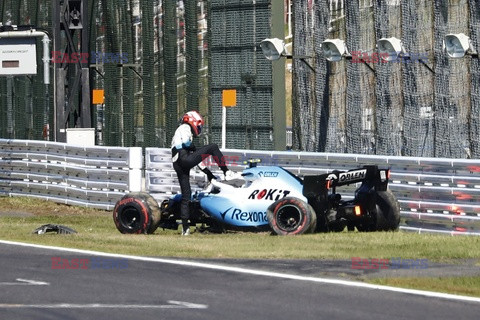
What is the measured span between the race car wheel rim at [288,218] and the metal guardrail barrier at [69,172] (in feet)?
20.4

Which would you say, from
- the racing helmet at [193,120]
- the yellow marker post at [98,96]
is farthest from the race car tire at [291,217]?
the yellow marker post at [98,96]

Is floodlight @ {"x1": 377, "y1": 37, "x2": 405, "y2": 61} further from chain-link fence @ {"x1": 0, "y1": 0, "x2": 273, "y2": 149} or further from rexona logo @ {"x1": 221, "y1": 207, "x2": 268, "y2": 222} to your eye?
rexona logo @ {"x1": 221, "y1": 207, "x2": 268, "y2": 222}

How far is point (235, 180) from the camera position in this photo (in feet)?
59.9

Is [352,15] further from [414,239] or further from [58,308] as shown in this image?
[58,308]

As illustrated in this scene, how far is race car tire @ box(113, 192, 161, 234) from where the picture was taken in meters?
18.4

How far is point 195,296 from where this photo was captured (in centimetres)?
1142

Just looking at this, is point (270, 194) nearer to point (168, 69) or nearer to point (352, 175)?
point (352, 175)

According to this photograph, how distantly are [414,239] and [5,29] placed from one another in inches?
689

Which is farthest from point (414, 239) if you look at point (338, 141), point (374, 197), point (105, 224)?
point (338, 141)

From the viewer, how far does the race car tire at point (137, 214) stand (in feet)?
60.3

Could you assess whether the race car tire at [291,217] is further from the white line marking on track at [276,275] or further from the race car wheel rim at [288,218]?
the white line marking on track at [276,275]

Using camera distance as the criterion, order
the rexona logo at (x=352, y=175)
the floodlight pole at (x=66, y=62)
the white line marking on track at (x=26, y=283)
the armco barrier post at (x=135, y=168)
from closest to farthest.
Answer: the white line marking on track at (x=26, y=283), the rexona logo at (x=352, y=175), the armco barrier post at (x=135, y=168), the floodlight pole at (x=66, y=62)

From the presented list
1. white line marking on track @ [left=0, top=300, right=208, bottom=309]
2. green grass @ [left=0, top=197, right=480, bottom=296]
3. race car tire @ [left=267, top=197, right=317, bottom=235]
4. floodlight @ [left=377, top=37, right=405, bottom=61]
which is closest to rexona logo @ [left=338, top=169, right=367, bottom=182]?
race car tire @ [left=267, top=197, right=317, bottom=235]

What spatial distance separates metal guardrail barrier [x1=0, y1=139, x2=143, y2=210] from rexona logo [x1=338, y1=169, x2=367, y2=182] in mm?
6422
